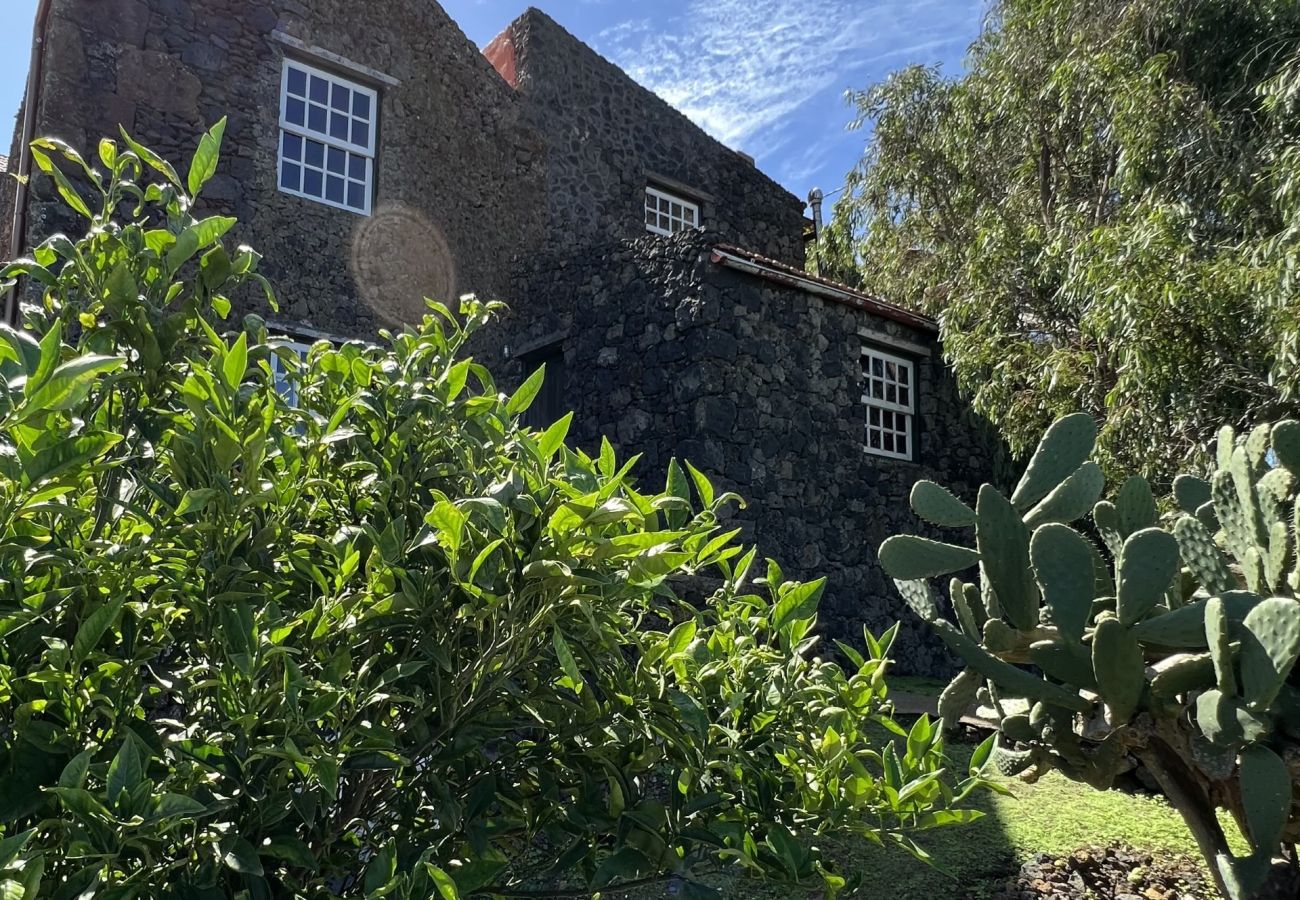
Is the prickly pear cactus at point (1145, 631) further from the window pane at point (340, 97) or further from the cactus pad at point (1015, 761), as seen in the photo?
the window pane at point (340, 97)

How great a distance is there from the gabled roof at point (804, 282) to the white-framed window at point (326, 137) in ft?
13.2

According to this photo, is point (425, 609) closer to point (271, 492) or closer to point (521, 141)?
point (271, 492)

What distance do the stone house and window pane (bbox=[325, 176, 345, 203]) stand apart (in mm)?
17

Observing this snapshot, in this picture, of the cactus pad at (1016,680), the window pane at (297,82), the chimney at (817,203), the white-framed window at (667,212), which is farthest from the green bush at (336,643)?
the chimney at (817,203)

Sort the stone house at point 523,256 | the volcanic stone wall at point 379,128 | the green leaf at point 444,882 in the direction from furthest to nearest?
the stone house at point 523,256 < the volcanic stone wall at point 379,128 < the green leaf at point 444,882

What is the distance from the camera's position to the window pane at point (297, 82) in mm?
9539

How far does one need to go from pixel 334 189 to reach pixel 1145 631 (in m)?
→ 9.20

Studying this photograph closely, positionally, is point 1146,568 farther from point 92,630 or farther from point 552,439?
point 92,630

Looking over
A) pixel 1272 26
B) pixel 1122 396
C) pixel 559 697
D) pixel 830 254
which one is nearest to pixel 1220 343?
pixel 1122 396

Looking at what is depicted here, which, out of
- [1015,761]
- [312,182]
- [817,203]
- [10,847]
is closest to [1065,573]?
[1015,761]

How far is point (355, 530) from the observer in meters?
1.47

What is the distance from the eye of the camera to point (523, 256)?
11188 millimetres

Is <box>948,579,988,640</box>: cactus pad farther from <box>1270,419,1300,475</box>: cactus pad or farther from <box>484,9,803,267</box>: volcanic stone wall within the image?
<box>484,9,803,267</box>: volcanic stone wall

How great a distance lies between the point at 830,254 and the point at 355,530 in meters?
13.7
